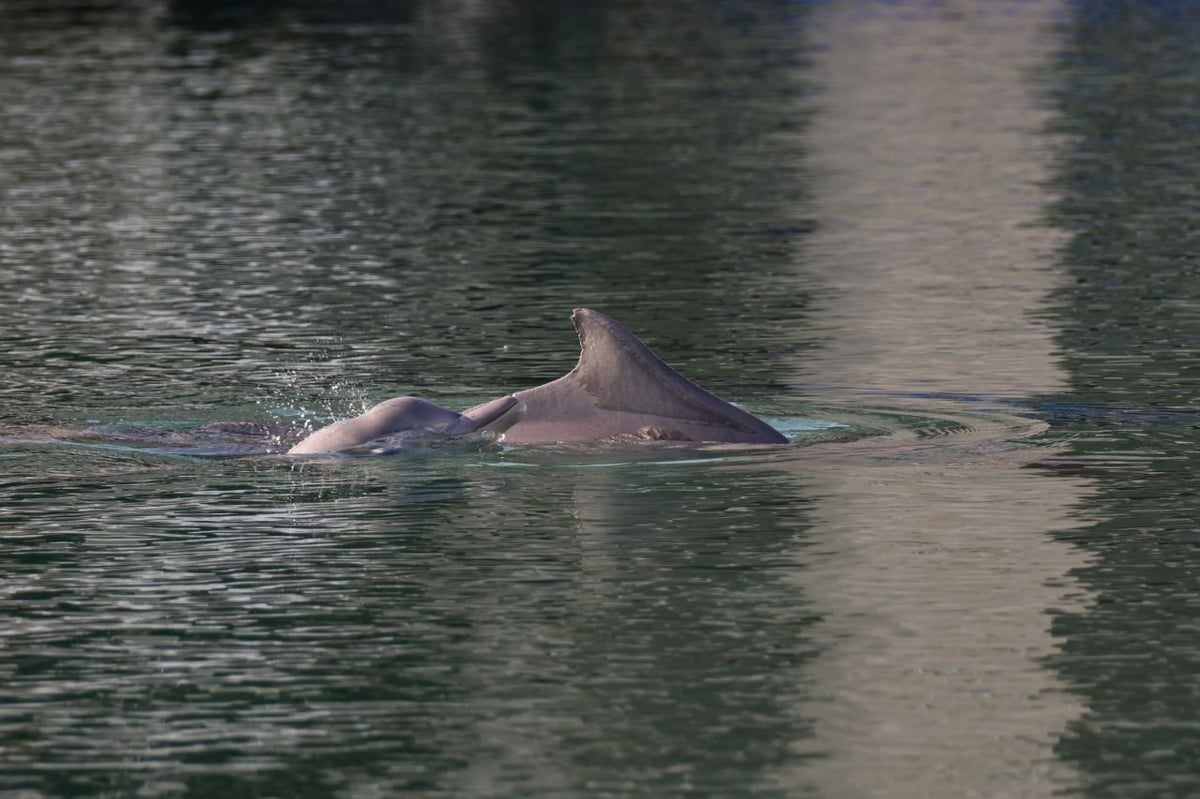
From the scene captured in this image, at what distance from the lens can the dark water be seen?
10.8 meters

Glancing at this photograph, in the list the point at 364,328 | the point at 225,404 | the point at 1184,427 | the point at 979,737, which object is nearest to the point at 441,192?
the point at 364,328

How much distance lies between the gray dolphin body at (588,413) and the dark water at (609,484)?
20 cm

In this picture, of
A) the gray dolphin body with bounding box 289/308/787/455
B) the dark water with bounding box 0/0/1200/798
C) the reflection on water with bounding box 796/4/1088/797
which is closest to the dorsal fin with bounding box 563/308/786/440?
the gray dolphin body with bounding box 289/308/787/455

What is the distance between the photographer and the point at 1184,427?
17453 millimetres

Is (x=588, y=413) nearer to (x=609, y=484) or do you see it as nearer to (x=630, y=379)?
(x=630, y=379)

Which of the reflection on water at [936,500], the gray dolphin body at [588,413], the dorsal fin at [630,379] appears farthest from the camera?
the gray dolphin body at [588,413]

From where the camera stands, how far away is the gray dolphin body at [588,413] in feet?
54.0

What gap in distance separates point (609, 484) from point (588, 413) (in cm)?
98

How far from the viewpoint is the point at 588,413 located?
54.5 feet

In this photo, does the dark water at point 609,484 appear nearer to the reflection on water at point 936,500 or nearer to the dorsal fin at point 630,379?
the reflection on water at point 936,500

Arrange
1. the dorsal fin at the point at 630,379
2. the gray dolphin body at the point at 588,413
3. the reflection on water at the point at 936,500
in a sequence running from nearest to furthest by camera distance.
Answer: the reflection on water at the point at 936,500
the dorsal fin at the point at 630,379
the gray dolphin body at the point at 588,413

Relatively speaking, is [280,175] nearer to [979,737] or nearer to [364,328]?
[364,328]

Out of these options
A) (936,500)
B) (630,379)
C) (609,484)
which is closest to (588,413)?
(630,379)

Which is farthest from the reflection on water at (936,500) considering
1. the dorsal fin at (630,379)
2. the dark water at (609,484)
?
the dorsal fin at (630,379)
